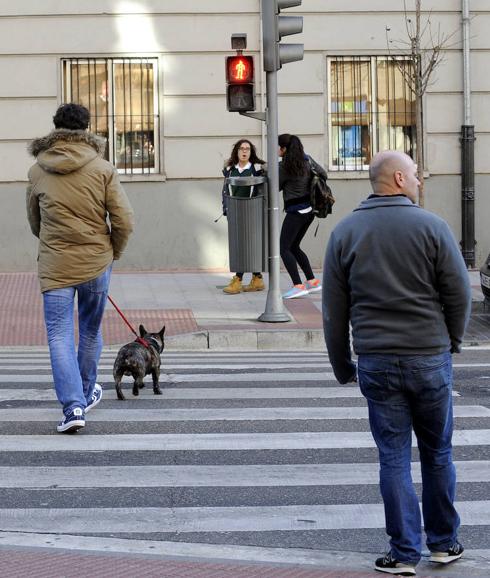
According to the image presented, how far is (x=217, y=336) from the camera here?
12859 mm

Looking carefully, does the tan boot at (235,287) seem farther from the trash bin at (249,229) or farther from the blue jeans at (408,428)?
the blue jeans at (408,428)

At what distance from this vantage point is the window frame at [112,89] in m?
18.7

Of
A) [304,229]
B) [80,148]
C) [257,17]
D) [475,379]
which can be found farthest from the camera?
[257,17]

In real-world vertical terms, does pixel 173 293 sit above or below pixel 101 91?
below

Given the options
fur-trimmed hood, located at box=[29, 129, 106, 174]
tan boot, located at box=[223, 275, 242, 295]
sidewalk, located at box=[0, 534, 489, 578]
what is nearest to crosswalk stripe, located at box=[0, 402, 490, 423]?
fur-trimmed hood, located at box=[29, 129, 106, 174]

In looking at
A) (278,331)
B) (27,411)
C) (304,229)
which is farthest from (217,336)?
(27,411)

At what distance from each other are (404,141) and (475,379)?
381 inches

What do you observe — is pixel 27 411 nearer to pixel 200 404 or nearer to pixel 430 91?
pixel 200 404

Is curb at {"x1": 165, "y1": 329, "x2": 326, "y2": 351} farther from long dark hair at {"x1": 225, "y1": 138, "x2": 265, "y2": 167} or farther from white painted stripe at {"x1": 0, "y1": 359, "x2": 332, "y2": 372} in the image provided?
long dark hair at {"x1": 225, "y1": 138, "x2": 265, "y2": 167}

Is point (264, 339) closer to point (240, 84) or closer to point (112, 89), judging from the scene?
point (240, 84)

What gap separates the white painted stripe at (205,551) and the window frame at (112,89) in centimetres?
1337

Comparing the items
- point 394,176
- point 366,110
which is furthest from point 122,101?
point 394,176

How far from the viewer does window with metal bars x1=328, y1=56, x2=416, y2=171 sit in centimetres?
1914

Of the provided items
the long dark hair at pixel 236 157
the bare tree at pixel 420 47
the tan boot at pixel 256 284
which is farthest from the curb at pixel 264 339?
the bare tree at pixel 420 47
